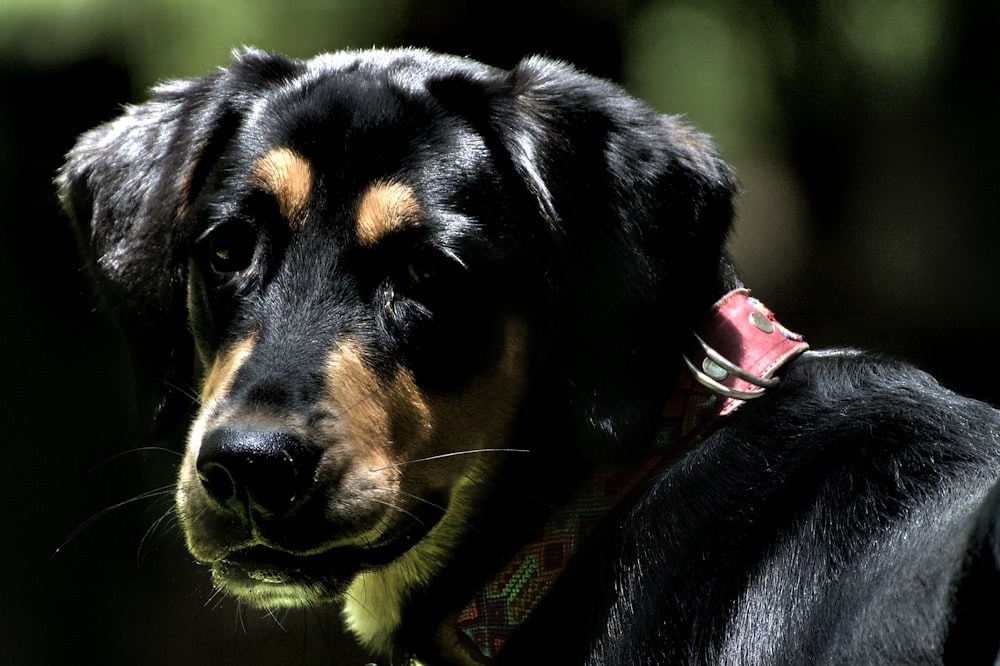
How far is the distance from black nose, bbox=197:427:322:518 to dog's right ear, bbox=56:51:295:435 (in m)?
0.54

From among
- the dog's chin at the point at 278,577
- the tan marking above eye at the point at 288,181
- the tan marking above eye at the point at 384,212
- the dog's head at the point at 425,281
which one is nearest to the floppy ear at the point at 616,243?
the dog's head at the point at 425,281

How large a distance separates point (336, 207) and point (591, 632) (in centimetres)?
80

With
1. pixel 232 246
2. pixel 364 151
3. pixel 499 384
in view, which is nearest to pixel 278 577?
pixel 499 384

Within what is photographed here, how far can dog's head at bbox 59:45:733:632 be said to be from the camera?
5.40ft

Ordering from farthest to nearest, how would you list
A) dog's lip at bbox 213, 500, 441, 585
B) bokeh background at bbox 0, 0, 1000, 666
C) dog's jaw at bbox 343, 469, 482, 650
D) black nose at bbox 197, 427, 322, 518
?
bokeh background at bbox 0, 0, 1000, 666 < dog's jaw at bbox 343, 469, 482, 650 < dog's lip at bbox 213, 500, 441, 585 < black nose at bbox 197, 427, 322, 518

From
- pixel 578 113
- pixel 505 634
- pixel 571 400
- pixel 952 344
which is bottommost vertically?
pixel 952 344

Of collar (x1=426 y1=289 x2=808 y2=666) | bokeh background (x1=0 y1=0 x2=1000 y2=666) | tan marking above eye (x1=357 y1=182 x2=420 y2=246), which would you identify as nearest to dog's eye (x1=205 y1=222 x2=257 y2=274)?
tan marking above eye (x1=357 y1=182 x2=420 y2=246)

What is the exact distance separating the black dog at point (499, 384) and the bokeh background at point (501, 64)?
0.60 meters

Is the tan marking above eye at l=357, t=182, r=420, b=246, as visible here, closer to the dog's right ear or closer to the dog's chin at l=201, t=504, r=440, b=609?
the dog's right ear

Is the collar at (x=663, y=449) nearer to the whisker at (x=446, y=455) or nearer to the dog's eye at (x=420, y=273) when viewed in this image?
the whisker at (x=446, y=455)

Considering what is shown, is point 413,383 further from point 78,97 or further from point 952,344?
point 952,344

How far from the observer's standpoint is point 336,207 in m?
1.78

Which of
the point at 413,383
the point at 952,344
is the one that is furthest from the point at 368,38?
the point at 952,344

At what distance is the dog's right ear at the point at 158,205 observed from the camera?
6.53 ft
